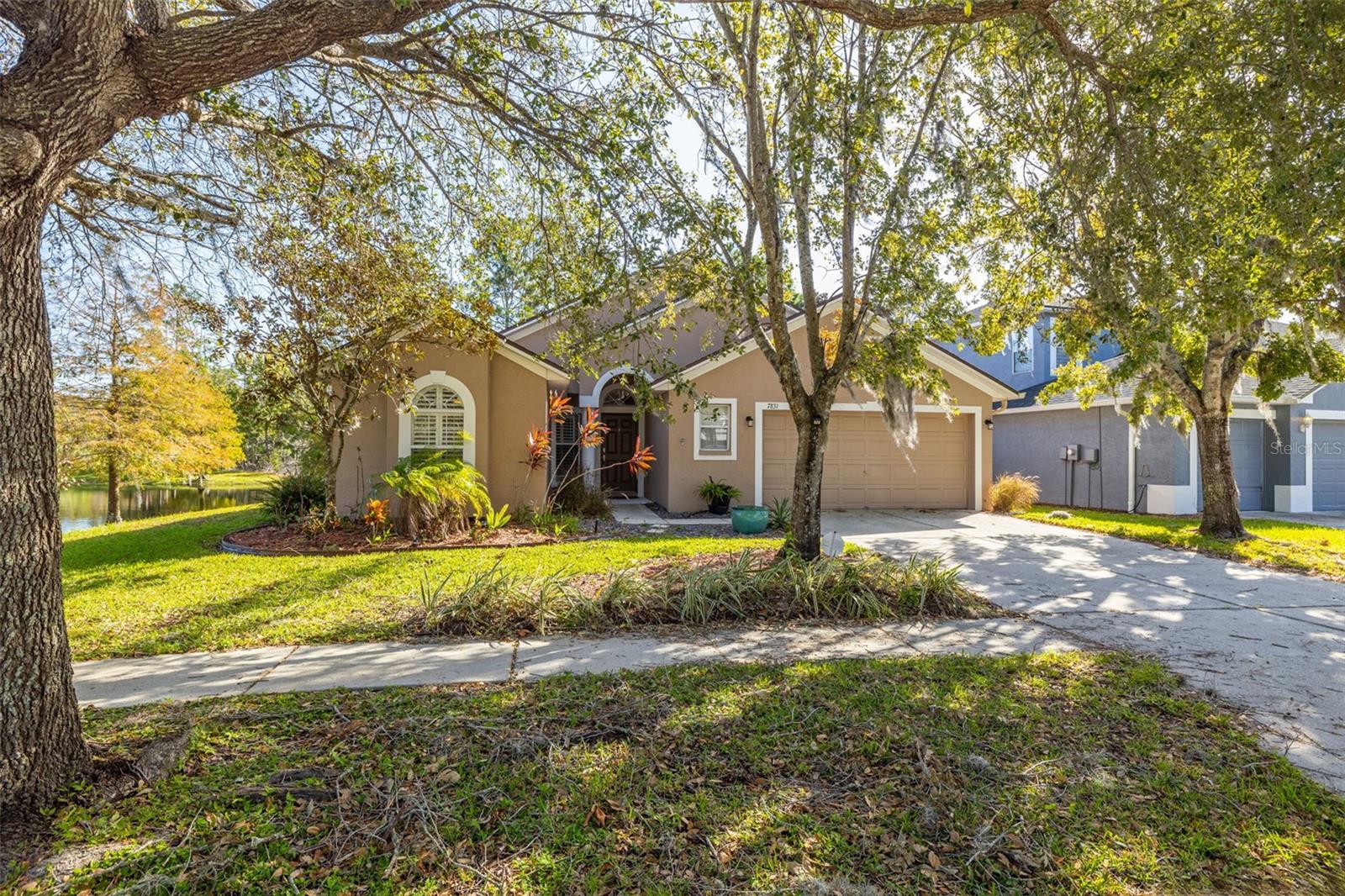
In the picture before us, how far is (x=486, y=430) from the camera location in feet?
39.3

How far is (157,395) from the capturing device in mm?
15273

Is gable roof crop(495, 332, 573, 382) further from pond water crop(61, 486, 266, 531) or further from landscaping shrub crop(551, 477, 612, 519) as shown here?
pond water crop(61, 486, 266, 531)

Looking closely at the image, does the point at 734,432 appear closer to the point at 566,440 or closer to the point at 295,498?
the point at 566,440

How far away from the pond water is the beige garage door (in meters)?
13.2

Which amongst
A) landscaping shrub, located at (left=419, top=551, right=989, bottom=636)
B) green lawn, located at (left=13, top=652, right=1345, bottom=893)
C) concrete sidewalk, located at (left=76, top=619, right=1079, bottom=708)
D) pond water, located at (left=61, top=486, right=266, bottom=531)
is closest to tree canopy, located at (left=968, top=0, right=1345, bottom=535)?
landscaping shrub, located at (left=419, top=551, right=989, bottom=636)

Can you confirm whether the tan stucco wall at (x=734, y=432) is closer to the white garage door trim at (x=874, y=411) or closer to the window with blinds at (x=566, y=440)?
the white garage door trim at (x=874, y=411)

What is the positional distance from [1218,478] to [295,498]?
16298 mm

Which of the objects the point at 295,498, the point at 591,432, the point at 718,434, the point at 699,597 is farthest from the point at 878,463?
the point at 295,498

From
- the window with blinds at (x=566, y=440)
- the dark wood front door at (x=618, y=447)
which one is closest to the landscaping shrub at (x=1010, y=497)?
the dark wood front door at (x=618, y=447)

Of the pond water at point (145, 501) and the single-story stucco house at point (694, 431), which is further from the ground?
the single-story stucco house at point (694, 431)

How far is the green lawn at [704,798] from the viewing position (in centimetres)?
243

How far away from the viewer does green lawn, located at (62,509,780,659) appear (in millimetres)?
5340

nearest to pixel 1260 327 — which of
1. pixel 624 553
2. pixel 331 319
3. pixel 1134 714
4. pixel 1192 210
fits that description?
pixel 1192 210

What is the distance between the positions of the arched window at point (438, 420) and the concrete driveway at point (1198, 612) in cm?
727
